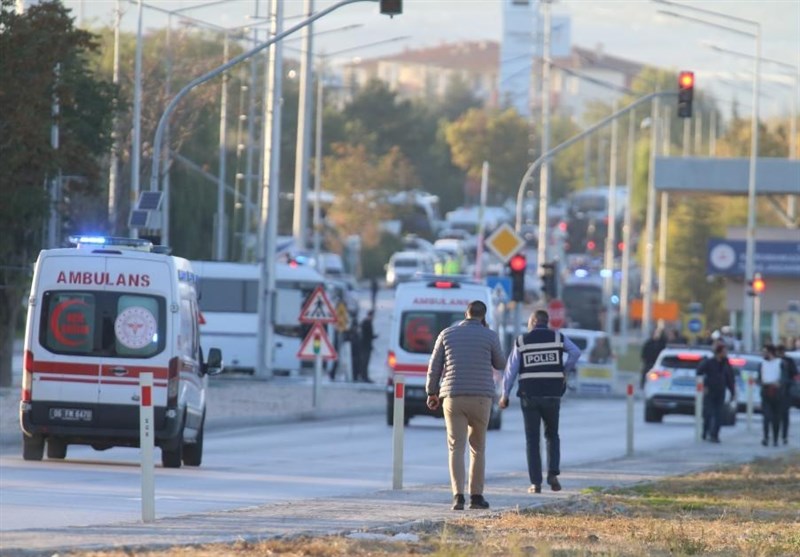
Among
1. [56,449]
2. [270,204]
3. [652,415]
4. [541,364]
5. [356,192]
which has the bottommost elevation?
[652,415]

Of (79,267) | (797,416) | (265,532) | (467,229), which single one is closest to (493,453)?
(79,267)

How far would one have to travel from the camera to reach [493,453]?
91.6ft

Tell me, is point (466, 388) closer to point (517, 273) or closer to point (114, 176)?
point (517, 273)

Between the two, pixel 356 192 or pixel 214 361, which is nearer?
pixel 214 361

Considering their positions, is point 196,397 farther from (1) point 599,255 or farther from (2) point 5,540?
(1) point 599,255

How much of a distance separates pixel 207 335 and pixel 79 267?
28513mm

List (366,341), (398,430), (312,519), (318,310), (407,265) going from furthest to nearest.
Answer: (407,265) < (366,341) < (318,310) < (398,430) < (312,519)

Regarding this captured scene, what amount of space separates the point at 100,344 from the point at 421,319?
40.1 ft

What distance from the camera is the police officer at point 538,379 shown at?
1945 cm

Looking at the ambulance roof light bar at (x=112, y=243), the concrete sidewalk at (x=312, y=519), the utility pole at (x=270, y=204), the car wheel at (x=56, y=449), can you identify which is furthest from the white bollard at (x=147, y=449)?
the utility pole at (x=270, y=204)

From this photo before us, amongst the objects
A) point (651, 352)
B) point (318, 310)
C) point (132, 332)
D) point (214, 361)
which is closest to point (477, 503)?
point (132, 332)

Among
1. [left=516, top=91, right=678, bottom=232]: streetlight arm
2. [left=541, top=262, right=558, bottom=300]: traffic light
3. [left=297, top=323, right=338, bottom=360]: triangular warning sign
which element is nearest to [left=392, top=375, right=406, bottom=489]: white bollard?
[left=297, top=323, right=338, bottom=360]: triangular warning sign

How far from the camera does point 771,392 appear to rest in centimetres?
3322

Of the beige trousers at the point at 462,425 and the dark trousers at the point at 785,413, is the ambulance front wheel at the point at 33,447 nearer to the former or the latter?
the beige trousers at the point at 462,425
